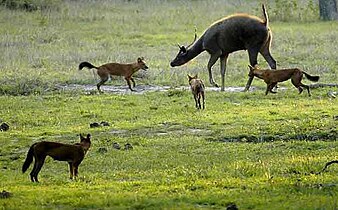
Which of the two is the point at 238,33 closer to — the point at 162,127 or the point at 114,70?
the point at 114,70

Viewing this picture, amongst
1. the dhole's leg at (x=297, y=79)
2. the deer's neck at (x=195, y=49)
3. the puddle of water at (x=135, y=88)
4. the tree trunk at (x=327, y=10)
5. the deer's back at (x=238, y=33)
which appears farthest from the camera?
the tree trunk at (x=327, y=10)

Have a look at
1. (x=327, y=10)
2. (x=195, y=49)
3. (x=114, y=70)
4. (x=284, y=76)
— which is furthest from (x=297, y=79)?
(x=327, y=10)

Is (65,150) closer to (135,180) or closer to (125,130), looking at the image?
(135,180)

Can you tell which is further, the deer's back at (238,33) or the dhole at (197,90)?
the deer's back at (238,33)

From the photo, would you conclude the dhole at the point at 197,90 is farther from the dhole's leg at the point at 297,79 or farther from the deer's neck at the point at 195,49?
the deer's neck at the point at 195,49

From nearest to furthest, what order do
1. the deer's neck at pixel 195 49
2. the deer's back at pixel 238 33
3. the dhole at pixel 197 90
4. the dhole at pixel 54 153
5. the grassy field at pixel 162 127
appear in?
the grassy field at pixel 162 127, the dhole at pixel 54 153, the dhole at pixel 197 90, the deer's back at pixel 238 33, the deer's neck at pixel 195 49

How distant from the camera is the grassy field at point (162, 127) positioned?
32.5 ft

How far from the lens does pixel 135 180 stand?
1109 centimetres

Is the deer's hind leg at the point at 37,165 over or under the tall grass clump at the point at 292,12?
under

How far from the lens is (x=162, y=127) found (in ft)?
54.0

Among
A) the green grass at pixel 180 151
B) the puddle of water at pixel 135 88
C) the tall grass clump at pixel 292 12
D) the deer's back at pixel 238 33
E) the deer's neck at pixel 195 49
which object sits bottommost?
the green grass at pixel 180 151

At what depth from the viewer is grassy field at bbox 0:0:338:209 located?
32.5ft

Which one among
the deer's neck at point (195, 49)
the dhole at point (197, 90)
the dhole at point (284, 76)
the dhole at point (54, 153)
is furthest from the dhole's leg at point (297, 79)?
the dhole at point (54, 153)

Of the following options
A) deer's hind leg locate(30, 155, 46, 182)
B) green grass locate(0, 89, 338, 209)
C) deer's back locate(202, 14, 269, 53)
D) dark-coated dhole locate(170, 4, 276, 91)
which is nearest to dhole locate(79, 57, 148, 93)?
green grass locate(0, 89, 338, 209)
